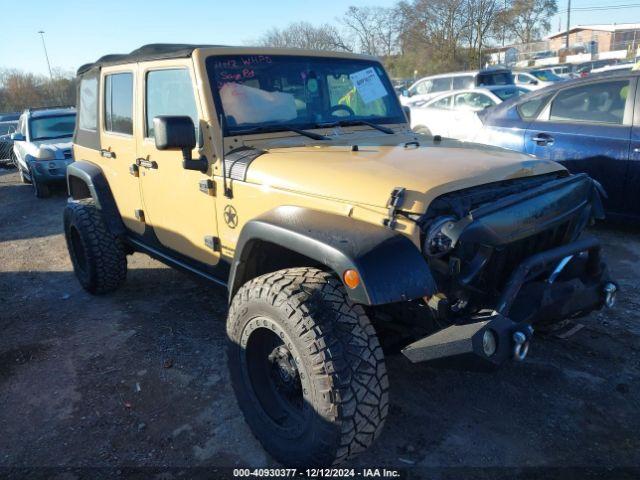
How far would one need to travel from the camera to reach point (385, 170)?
249 centimetres

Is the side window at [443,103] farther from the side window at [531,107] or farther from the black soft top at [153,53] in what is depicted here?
the black soft top at [153,53]

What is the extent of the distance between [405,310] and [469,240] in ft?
1.49

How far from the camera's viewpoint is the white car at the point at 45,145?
9.55 m

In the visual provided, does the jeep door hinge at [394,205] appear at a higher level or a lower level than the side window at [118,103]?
lower

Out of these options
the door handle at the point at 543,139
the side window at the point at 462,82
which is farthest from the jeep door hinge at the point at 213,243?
the side window at the point at 462,82

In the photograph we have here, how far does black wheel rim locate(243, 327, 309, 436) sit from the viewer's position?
251cm

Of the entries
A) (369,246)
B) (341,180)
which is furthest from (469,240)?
(341,180)

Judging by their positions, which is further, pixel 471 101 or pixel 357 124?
pixel 471 101

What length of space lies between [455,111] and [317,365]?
27.2 ft

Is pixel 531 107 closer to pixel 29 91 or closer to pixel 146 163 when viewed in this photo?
pixel 146 163

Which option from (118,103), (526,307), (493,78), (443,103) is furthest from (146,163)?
(493,78)

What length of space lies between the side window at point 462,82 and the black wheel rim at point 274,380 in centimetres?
1261

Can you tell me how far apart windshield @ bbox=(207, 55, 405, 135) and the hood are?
369mm

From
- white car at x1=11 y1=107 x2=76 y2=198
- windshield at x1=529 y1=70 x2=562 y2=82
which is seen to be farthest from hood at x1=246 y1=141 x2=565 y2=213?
windshield at x1=529 y1=70 x2=562 y2=82
